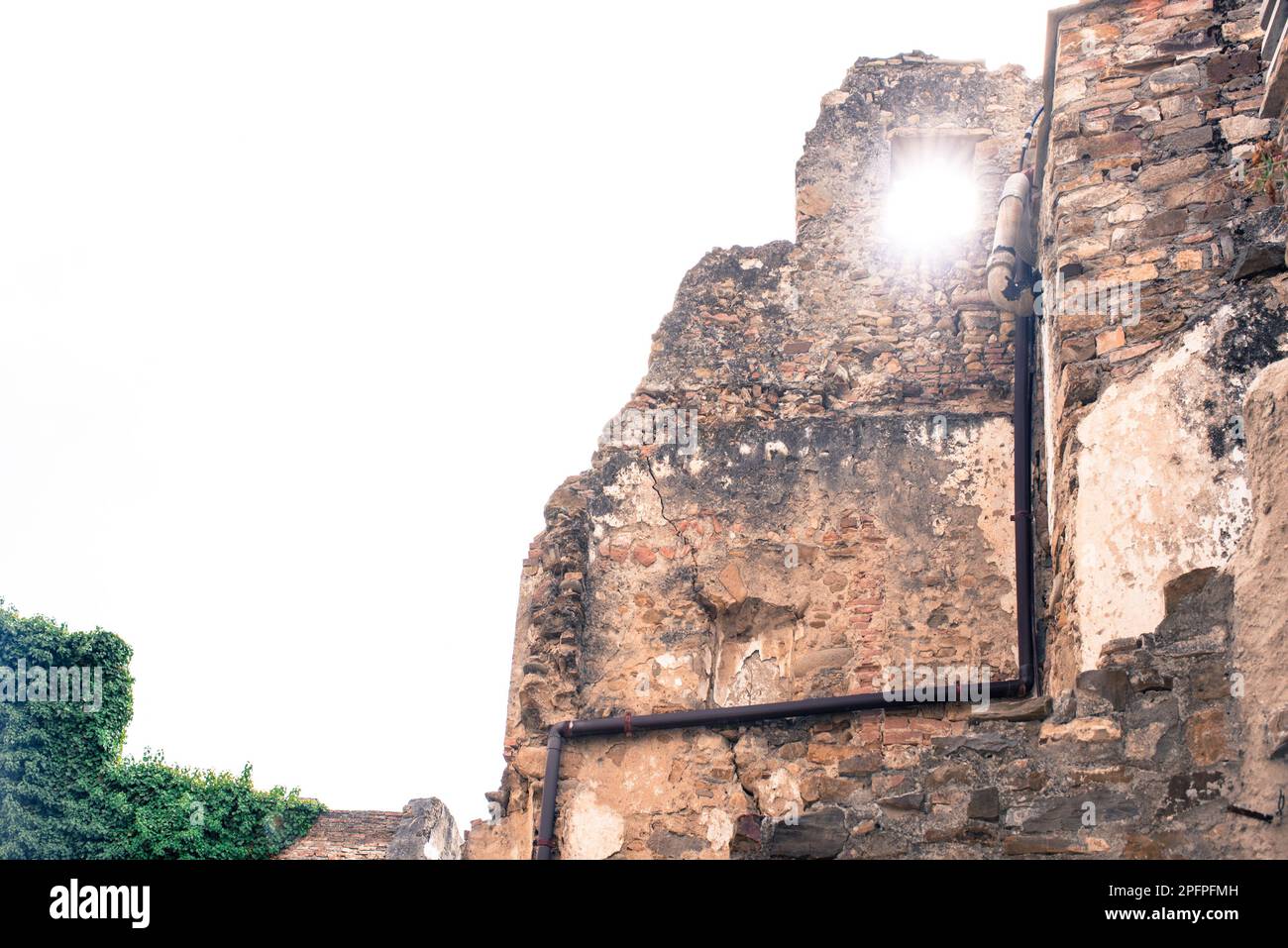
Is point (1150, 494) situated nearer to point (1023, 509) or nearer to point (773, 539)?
point (1023, 509)

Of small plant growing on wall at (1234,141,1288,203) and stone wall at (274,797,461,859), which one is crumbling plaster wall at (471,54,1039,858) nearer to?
small plant growing on wall at (1234,141,1288,203)

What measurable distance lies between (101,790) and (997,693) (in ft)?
35.5

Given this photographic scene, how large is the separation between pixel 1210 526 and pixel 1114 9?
3.07m

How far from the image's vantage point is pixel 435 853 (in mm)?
16703

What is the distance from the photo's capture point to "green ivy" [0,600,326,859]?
49.2 feet

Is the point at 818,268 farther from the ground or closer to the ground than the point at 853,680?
farther from the ground

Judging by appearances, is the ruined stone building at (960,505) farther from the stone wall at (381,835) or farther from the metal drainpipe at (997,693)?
the stone wall at (381,835)

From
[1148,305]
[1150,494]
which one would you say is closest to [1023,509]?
[1148,305]

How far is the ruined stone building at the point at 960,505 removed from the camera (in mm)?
5348

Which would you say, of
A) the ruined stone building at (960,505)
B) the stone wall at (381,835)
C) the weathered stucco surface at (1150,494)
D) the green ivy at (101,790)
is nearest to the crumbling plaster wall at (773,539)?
the ruined stone building at (960,505)

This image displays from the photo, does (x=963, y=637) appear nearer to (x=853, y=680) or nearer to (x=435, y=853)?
(x=853, y=680)

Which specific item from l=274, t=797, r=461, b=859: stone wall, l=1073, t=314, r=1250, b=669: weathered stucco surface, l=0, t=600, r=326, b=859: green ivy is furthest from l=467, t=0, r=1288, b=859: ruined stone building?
l=0, t=600, r=326, b=859: green ivy
